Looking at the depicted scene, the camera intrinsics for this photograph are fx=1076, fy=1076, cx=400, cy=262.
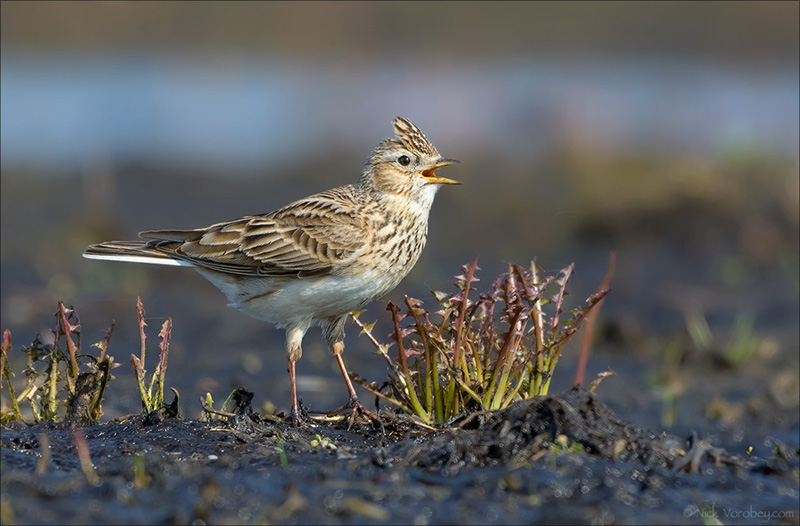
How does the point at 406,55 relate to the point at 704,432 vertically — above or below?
above

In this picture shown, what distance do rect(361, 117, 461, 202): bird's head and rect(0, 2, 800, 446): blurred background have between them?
2.08 m

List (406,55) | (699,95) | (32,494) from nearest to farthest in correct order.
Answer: (32,494) < (699,95) < (406,55)

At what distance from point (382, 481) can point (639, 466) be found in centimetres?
114

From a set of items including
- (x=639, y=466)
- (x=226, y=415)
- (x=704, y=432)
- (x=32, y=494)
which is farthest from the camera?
(x=704, y=432)

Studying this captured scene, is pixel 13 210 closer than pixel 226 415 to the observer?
No

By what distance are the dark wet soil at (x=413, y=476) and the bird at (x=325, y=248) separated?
3.95 feet

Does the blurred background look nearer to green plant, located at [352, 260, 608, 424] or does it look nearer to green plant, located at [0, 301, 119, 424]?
green plant, located at [0, 301, 119, 424]

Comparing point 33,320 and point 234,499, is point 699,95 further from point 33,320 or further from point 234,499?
point 234,499

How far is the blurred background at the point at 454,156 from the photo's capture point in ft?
32.7

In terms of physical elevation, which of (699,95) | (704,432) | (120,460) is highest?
(699,95)

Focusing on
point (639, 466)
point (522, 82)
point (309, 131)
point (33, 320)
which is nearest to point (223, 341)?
point (33, 320)

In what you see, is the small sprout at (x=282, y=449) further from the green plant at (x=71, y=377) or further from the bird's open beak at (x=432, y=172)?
the bird's open beak at (x=432, y=172)

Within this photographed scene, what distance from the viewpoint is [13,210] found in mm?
15766

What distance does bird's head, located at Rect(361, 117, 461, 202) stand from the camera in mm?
6676
